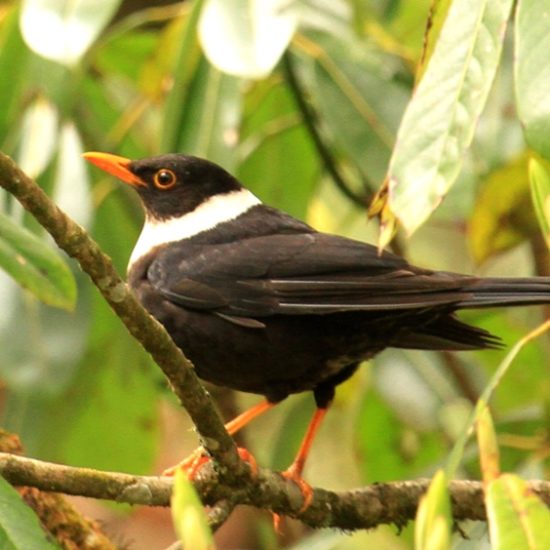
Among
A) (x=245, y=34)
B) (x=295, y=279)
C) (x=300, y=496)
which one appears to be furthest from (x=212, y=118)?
(x=300, y=496)

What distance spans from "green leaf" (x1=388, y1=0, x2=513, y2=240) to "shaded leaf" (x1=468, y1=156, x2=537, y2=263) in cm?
162

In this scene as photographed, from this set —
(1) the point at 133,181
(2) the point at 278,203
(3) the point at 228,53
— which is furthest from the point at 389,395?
(3) the point at 228,53

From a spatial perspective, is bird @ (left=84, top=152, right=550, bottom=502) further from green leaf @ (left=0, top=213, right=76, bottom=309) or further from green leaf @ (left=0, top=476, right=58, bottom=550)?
green leaf @ (left=0, top=476, right=58, bottom=550)

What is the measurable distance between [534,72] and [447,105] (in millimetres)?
216

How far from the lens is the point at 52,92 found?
4535 mm

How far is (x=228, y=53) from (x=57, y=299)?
0.99 m

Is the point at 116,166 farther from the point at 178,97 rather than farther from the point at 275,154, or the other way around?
the point at 275,154

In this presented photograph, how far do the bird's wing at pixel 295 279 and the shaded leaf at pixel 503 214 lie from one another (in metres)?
0.63

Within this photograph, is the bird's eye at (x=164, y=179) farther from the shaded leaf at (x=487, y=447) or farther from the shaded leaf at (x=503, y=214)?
the shaded leaf at (x=487, y=447)

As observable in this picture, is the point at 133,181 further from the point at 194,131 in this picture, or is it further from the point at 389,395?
the point at 389,395

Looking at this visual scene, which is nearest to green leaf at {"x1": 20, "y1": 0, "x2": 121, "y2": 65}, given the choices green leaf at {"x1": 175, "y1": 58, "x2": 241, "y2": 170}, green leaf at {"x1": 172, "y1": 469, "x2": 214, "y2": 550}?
green leaf at {"x1": 175, "y1": 58, "x2": 241, "y2": 170}

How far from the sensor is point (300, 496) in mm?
3600

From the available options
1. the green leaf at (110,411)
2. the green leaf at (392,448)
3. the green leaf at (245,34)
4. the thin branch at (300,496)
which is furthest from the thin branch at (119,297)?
the green leaf at (110,411)

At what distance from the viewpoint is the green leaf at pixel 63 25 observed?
385 centimetres
